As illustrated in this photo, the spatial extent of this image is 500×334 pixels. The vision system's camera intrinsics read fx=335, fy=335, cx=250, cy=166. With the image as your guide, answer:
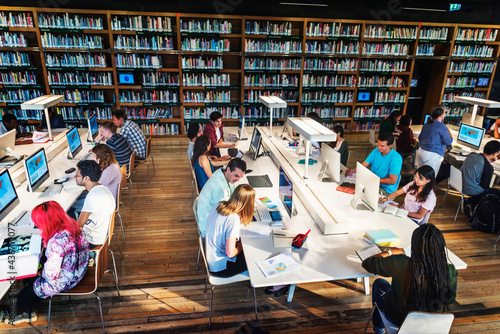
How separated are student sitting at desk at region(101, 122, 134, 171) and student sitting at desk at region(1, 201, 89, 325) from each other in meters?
2.32

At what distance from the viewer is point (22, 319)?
111 inches

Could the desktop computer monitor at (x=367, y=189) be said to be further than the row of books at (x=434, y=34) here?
No

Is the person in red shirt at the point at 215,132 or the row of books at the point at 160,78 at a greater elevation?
the row of books at the point at 160,78

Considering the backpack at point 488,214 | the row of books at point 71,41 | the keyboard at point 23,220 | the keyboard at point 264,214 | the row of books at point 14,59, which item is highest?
the row of books at point 71,41

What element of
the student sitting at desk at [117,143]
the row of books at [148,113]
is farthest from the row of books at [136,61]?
the student sitting at desk at [117,143]

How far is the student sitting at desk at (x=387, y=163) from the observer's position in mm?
3883

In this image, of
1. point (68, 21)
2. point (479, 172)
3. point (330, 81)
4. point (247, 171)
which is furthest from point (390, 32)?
point (68, 21)

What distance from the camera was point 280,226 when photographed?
3.13 meters

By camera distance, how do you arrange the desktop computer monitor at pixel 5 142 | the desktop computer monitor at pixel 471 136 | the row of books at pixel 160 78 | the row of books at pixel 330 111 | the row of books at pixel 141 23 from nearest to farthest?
the desktop computer monitor at pixel 5 142, the desktop computer monitor at pixel 471 136, the row of books at pixel 141 23, the row of books at pixel 160 78, the row of books at pixel 330 111

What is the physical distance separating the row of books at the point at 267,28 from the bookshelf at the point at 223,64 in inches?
0.9

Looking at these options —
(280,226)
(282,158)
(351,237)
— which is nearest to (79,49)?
(282,158)

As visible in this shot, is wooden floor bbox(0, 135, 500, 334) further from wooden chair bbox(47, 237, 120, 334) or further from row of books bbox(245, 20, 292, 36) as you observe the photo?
row of books bbox(245, 20, 292, 36)

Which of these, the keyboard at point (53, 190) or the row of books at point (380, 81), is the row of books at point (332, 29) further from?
the keyboard at point (53, 190)

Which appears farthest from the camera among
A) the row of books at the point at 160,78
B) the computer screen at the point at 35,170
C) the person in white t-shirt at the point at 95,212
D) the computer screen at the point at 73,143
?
the row of books at the point at 160,78
